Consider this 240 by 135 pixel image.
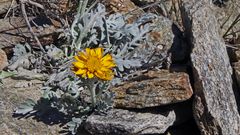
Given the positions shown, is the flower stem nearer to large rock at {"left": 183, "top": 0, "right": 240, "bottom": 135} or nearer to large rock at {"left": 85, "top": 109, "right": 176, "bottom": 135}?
large rock at {"left": 85, "top": 109, "right": 176, "bottom": 135}

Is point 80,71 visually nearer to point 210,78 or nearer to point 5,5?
point 210,78

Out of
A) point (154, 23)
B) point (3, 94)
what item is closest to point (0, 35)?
point (3, 94)

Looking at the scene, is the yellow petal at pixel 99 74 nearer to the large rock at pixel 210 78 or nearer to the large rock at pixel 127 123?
the large rock at pixel 127 123

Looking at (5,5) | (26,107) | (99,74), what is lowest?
(26,107)

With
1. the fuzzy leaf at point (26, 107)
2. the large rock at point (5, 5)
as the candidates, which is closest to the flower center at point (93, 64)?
the fuzzy leaf at point (26, 107)

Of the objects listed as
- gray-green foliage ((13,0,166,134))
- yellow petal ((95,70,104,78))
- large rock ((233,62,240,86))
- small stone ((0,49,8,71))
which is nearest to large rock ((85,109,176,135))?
gray-green foliage ((13,0,166,134))

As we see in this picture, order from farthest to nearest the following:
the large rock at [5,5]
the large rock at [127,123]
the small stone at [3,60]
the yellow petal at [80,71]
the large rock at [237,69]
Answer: the large rock at [5,5], the small stone at [3,60], the large rock at [237,69], the large rock at [127,123], the yellow petal at [80,71]

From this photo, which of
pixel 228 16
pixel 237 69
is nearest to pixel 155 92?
pixel 237 69
